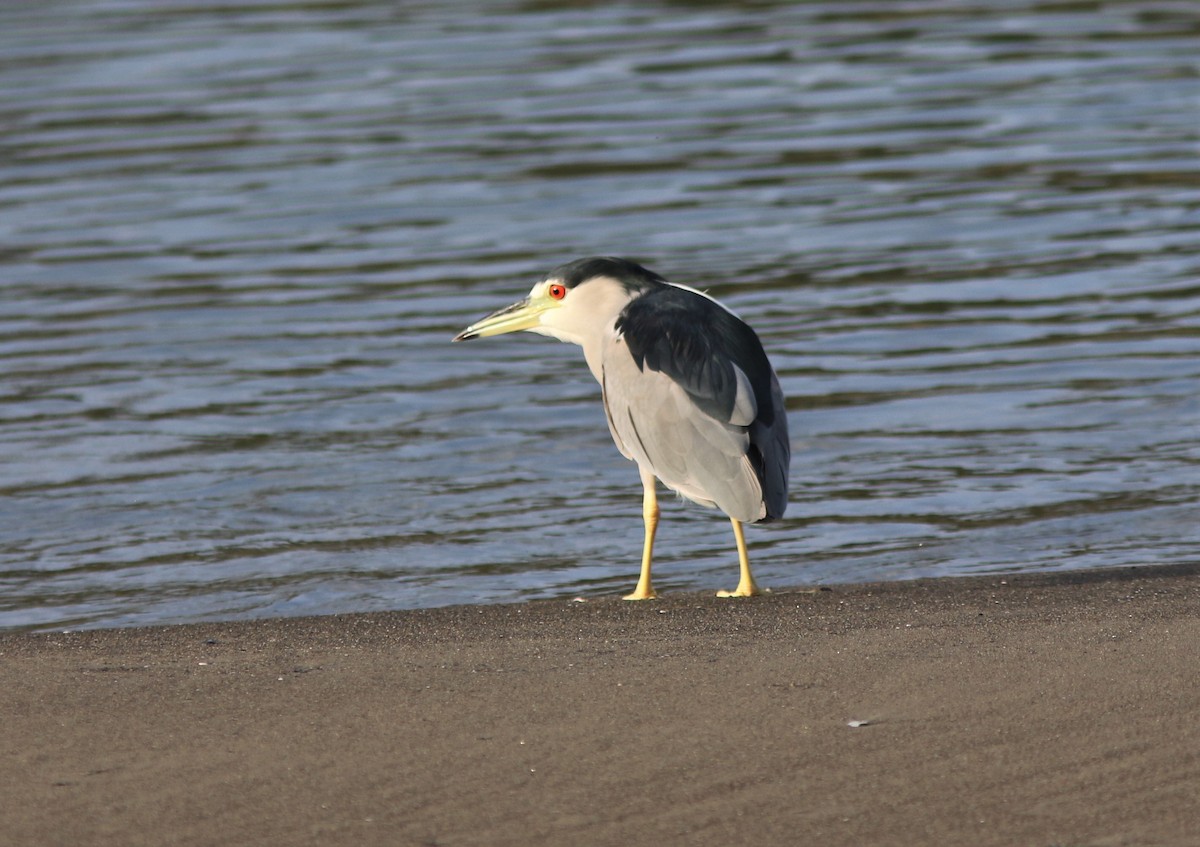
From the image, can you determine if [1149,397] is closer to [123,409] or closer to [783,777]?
[123,409]

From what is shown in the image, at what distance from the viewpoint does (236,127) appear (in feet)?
57.0

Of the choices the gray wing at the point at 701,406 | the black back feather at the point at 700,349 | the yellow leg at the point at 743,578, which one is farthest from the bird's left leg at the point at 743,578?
the black back feather at the point at 700,349

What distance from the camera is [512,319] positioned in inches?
280

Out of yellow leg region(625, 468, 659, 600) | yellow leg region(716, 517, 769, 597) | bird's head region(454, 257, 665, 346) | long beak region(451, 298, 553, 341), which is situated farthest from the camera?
long beak region(451, 298, 553, 341)

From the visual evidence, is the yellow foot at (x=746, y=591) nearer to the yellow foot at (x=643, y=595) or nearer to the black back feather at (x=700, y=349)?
the yellow foot at (x=643, y=595)

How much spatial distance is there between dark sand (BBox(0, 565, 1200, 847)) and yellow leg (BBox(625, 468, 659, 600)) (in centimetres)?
83

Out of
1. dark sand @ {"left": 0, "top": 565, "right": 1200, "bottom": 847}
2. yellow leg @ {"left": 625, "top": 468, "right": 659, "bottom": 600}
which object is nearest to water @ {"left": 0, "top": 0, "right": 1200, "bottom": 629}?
yellow leg @ {"left": 625, "top": 468, "right": 659, "bottom": 600}

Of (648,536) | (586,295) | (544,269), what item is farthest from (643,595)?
(544,269)

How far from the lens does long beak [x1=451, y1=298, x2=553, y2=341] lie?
7.01m

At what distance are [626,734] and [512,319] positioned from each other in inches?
115

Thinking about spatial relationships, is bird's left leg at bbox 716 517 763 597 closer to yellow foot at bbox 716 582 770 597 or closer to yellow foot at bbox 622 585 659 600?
yellow foot at bbox 716 582 770 597

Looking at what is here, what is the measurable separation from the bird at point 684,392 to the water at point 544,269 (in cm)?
94

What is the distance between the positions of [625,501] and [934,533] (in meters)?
1.42

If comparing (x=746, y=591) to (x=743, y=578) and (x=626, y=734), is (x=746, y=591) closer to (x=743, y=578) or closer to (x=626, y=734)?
(x=743, y=578)
